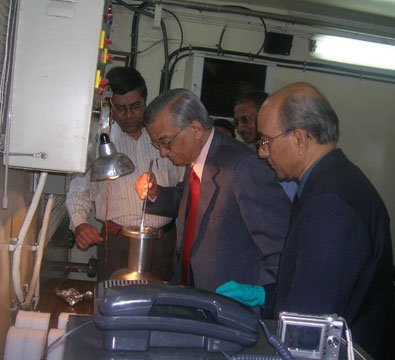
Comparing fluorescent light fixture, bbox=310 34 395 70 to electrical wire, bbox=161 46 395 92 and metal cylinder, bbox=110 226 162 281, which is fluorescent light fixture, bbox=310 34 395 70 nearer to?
electrical wire, bbox=161 46 395 92

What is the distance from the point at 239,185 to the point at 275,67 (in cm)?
203

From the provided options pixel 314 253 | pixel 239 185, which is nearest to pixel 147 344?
pixel 314 253

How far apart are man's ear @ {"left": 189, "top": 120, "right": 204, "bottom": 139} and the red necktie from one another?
0.18 m

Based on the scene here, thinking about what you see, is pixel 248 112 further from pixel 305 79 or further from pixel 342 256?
pixel 342 256

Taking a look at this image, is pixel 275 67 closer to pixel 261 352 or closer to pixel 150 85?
pixel 150 85

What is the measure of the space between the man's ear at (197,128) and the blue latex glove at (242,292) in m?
0.85

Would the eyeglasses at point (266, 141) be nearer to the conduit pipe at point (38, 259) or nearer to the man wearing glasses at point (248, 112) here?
the conduit pipe at point (38, 259)

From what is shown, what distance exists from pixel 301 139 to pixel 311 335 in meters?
0.70

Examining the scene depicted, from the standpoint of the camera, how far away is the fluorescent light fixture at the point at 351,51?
3.31 meters

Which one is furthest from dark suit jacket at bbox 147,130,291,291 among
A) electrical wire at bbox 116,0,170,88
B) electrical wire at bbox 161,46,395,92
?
electrical wire at bbox 161,46,395,92

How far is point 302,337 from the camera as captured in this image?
1.91 feet

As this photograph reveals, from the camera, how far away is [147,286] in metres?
0.58

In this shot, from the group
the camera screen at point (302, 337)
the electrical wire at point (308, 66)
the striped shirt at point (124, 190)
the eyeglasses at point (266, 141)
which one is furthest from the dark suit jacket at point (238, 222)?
the electrical wire at point (308, 66)

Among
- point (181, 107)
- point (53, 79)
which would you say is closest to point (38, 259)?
point (53, 79)
